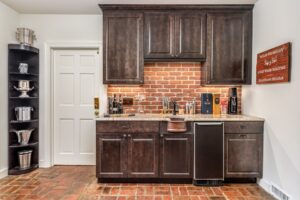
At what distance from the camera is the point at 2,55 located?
11.3ft

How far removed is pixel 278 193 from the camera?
278 cm

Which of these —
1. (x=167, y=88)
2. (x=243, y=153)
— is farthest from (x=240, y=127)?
(x=167, y=88)

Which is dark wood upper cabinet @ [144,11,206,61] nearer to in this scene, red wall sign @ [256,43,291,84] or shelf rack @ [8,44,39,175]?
red wall sign @ [256,43,291,84]

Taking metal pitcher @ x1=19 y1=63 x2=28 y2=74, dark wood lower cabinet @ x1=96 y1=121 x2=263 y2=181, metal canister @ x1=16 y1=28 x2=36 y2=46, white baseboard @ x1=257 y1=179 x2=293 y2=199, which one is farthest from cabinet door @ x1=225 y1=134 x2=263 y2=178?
metal canister @ x1=16 y1=28 x2=36 y2=46

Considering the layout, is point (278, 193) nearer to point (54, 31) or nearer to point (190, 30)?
point (190, 30)

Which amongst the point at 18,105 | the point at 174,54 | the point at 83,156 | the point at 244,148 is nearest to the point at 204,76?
the point at 174,54

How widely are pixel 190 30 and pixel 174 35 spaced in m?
0.26

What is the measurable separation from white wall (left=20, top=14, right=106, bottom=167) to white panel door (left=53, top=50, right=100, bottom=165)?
0.19 m

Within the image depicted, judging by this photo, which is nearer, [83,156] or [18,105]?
[18,105]

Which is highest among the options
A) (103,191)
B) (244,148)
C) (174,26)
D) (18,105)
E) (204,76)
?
(174,26)

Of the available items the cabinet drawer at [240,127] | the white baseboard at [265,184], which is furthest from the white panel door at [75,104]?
the white baseboard at [265,184]

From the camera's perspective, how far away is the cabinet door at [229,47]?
350cm

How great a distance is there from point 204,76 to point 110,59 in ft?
4.85

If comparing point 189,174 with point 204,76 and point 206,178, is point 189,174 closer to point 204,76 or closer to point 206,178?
point 206,178
